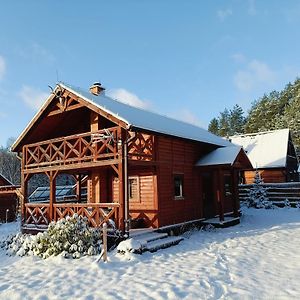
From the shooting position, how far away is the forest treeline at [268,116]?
1681 inches

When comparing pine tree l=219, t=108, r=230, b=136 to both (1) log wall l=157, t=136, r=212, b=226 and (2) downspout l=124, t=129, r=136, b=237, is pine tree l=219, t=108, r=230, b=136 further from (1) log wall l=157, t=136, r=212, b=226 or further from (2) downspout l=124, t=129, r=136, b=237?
(2) downspout l=124, t=129, r=136, b=237

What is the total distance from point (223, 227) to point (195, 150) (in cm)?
373

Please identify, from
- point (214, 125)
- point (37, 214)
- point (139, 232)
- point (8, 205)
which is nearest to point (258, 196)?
point (139, 232)

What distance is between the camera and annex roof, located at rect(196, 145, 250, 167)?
46.6 ft

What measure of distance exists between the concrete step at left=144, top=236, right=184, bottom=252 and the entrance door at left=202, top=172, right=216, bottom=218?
4.59m

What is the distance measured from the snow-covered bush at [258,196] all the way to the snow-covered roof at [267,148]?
15.3 feet

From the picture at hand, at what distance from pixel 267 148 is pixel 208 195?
14362 millimetres

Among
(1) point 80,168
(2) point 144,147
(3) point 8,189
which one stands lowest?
(3) point 8,189

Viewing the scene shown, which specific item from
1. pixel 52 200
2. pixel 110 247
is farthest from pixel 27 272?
pixel 52 200

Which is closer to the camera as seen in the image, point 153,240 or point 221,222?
point 153,240

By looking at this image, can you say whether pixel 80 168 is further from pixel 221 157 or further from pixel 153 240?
pixel 221 157

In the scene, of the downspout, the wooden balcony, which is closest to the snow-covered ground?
the downspout

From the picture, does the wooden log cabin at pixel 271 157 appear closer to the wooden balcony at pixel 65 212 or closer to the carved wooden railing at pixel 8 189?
the wooden balcony at pixel 65 212

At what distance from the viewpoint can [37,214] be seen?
555 inches
